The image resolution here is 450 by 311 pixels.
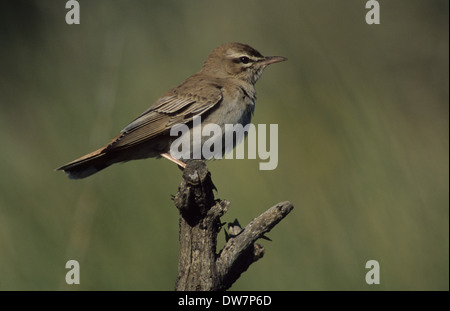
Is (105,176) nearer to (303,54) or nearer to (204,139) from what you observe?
(204,139)

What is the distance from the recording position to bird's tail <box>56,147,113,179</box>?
15.9ft

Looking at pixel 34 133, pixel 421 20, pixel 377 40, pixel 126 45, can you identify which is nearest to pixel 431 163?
pixel 377 40

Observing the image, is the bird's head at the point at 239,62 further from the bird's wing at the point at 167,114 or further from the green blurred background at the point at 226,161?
the bird's wing at the point at 167,114

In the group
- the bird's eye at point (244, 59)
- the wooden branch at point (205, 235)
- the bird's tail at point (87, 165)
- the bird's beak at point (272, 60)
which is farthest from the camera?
the bird's eye at point (244, 59)

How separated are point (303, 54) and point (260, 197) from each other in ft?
4.85

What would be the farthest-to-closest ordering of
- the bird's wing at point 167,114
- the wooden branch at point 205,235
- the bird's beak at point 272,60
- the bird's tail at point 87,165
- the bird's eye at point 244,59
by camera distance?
the bird's eye at point 244,59
the bird's beak at point 272,60
the bird's wing at point 167,114
the bird's tail at point 87,165
the wooden branch at point 205,235

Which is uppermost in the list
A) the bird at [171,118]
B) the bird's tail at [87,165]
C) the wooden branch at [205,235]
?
the bird at [171,118]

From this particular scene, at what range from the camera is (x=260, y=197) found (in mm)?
5516

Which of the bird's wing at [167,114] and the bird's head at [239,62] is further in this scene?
the bird's head at [239,62]

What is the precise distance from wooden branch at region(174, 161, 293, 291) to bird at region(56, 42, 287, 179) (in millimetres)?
907

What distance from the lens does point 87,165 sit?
495 centimetres

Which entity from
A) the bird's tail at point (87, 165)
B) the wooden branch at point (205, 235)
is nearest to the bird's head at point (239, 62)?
the bird's tail at point (87, 165)

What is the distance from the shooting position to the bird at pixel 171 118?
16.2 feet

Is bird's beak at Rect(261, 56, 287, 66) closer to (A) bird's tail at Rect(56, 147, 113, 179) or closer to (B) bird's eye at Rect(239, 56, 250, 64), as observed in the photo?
(B) bird's eye at Rect(239, 56, 250, 64)
